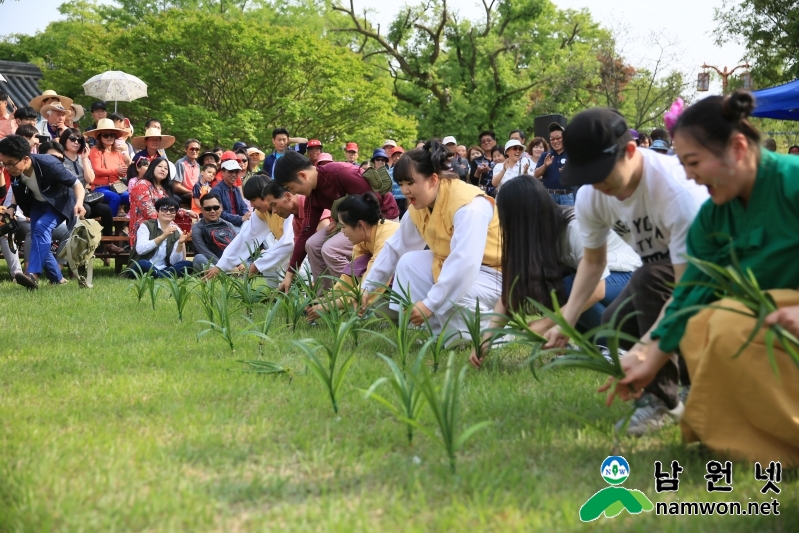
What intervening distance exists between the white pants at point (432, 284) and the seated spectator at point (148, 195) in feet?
17.7

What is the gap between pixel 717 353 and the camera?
2.57 metres

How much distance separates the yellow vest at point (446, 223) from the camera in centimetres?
493

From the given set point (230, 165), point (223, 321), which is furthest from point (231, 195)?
point (223, 321)

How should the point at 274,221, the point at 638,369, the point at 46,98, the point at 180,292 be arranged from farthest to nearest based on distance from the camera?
the point at 46,98
the point at 274,221
the point at 180,292
the point at 638,369

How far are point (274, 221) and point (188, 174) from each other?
4154mm

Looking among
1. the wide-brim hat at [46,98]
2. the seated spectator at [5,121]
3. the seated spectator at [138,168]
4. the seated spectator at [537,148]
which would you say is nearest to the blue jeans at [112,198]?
the seated spectator at [138,168]

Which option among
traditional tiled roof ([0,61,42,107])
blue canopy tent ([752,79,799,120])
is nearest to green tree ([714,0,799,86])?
blue canopy tent ([752,79,799,120])

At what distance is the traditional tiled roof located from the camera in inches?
913

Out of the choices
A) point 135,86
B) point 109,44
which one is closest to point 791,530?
point 135,86

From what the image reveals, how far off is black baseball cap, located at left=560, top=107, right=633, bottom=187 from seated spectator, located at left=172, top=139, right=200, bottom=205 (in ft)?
28.7

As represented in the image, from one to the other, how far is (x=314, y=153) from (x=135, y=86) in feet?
12.8

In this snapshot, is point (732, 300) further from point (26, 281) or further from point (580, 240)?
point (26, 281)

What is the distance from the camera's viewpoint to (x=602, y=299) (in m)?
4.48

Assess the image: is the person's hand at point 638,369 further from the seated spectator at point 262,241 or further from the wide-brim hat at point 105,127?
the wide-brim hat at point 105,127
